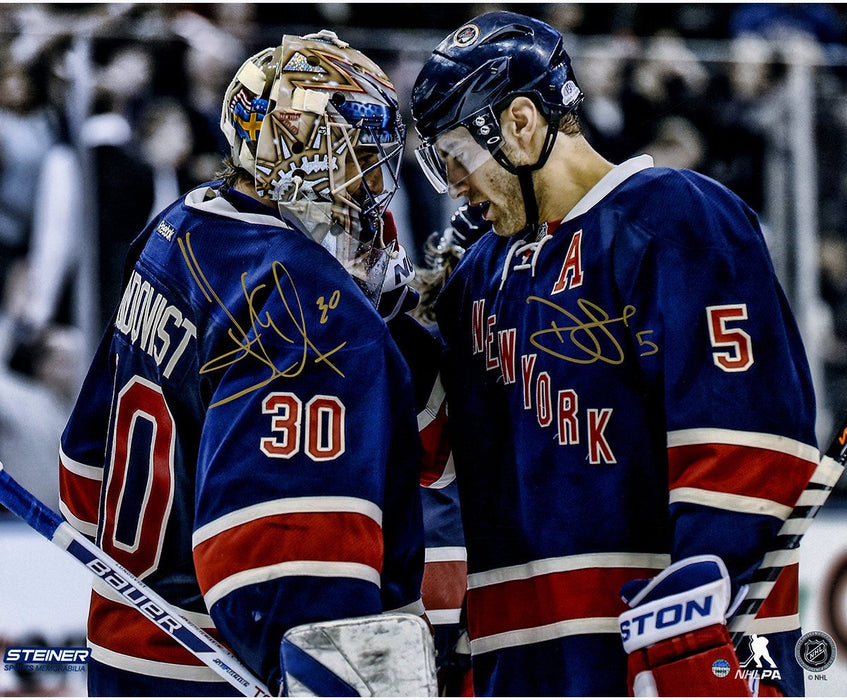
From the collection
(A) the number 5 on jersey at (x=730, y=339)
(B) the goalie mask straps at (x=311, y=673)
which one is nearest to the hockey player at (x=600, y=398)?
(A) the number 5 on jersey at (x=730, y=339)

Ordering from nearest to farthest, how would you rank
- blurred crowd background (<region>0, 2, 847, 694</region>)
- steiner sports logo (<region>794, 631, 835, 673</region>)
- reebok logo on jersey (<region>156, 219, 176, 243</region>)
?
1. reebok logo on jersey (<region>156, 219, 176, 243</region>)
2. steiner sports logo (<region>794, 631, 835, 673</region>)
3. blurred crowd background (<region>0, 2, 847, 694</region>)

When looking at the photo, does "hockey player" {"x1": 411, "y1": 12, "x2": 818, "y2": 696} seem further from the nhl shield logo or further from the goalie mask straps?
the goalie mask straps

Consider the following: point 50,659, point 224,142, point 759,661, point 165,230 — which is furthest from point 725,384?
point 224,142

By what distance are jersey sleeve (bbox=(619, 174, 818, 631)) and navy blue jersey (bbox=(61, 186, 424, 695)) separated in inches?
16.0

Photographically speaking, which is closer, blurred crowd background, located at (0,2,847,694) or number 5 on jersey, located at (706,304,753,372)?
number 5 on jersey, located at (706,304,753,372)

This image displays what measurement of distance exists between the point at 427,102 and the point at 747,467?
0.80 meters

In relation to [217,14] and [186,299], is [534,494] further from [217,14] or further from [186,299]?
[217,14]

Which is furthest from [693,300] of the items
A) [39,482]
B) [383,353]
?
[39,482]

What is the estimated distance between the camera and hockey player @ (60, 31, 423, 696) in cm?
150

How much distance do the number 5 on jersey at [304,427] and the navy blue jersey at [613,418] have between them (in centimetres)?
48

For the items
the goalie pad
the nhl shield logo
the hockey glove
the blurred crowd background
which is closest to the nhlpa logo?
the hockey glove

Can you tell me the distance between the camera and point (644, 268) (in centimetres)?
177
